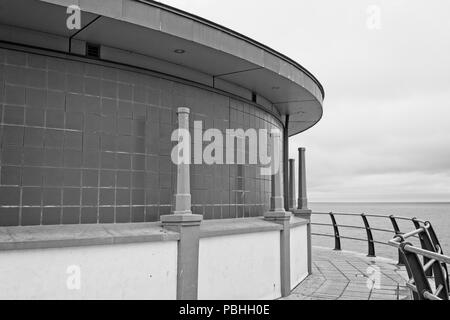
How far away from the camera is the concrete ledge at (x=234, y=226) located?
6.49m

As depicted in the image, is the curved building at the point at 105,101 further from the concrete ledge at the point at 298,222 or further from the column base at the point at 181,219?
the concrete ledge at the point at 298,222

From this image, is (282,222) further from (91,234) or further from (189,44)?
(91,234)

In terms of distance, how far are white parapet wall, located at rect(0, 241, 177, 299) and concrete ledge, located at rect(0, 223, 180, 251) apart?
8 centimetres

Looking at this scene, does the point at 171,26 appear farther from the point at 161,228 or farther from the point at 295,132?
the point at 295,132

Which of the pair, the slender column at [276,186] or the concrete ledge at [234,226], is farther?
the slender column at [276,186]

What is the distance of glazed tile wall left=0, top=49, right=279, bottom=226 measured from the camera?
572cm

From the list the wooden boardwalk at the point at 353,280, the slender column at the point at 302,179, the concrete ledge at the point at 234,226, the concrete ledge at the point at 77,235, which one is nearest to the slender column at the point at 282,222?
the concrete ledge at the point at 234,226

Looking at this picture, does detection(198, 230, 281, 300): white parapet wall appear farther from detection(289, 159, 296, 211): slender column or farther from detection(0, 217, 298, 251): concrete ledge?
detection(289, 159, 296, 211): slender column

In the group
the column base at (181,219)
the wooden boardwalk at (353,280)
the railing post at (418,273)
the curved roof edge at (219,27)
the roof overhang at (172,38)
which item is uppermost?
the curved roof edge at (219,27)

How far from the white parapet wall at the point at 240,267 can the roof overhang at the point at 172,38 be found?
9.39 feet

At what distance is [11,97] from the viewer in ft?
18.8

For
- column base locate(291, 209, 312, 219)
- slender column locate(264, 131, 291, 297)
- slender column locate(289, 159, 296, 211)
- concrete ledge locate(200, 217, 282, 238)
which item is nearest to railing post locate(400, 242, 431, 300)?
concrete ledge locate(200, 217, 282, 238)
